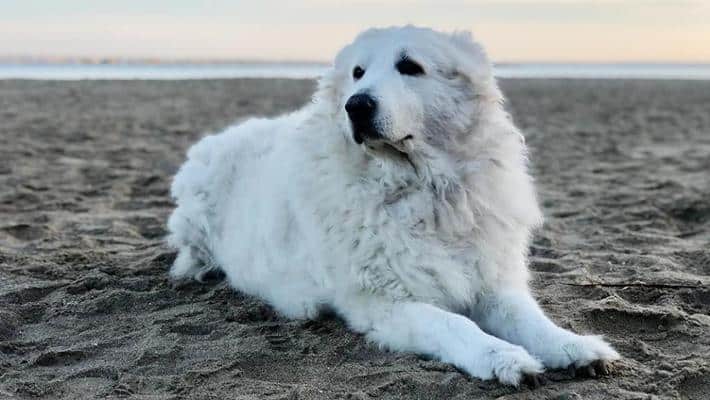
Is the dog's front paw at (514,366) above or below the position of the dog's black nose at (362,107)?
below

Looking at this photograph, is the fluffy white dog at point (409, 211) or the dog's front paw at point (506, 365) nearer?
the dog's front paw at point (506, 365)

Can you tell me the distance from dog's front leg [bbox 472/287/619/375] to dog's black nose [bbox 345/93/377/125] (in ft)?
3.48

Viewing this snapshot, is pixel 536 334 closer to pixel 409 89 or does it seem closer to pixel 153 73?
pixel 409 89

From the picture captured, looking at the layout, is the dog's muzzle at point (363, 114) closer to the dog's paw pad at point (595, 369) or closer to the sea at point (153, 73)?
the dog's paw pad at point (595, 369)

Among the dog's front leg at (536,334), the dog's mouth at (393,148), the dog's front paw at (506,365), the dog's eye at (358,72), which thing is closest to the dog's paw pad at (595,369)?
the dog's front leg at (536,334)

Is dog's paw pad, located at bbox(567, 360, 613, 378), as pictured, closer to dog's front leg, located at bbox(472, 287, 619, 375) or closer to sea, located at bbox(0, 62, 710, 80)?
dog's front leg, located at bbox(472, 287, 619, 375)

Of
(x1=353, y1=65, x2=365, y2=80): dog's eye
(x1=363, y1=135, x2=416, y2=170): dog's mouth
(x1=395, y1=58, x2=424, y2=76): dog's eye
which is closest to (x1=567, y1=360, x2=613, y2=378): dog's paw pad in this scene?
(x1=363, y1=135, x2=416, y2=170): dog's mouth

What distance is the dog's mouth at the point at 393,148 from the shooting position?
3639 millimetres

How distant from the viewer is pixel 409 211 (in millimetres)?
3727

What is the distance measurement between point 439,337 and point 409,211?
0.71 m

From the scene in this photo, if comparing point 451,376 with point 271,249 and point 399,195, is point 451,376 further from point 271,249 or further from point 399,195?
point 271,249

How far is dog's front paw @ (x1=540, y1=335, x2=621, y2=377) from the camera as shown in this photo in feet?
10.1

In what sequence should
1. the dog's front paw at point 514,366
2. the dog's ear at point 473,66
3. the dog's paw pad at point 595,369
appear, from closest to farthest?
the dog's front paw at point 514,366, the dog's paw pad at point 595,369, the dog's ear at point 473,66

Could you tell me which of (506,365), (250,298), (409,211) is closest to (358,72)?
(409,211)
